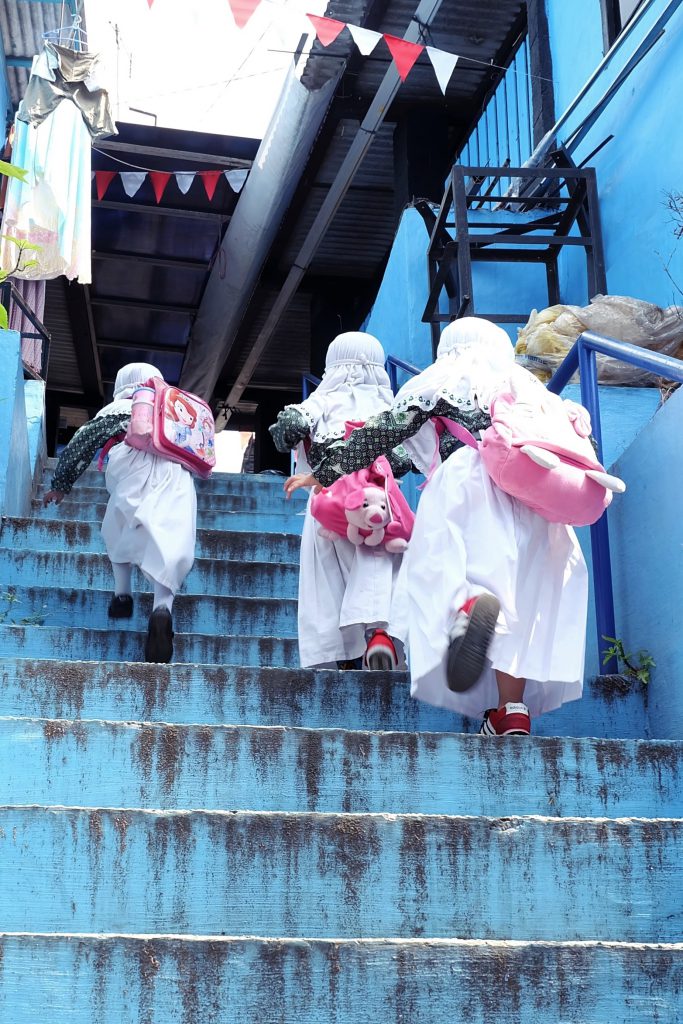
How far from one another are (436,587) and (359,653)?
44.8 inches

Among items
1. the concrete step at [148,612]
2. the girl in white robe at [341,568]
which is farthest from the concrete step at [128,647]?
the concrete step at [148,612]

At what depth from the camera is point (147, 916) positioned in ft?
8.25

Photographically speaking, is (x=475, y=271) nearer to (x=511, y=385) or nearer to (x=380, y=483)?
(x=380, y=483)

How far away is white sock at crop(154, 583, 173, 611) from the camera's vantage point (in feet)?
16.3

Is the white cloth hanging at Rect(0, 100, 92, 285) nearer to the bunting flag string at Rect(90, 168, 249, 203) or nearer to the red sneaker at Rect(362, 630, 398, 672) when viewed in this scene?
the bunting flag string at Rect(90, 168, 249, 203)

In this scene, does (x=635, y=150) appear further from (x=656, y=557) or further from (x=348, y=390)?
(x=656, y=557)

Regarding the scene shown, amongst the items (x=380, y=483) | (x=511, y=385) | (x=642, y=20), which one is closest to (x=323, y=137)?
(x=642, y=20)

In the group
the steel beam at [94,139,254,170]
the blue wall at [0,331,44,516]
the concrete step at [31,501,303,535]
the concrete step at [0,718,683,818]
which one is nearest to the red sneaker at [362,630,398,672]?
the concrete step at [0,718,683,818]

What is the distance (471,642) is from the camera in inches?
131

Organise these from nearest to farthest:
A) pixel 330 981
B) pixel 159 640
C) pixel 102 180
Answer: pixel 330 981
pixel 159 640
pixel 102 180

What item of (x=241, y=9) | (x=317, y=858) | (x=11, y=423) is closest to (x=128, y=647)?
(x=11, y=423)

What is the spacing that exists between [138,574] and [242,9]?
4.55 m

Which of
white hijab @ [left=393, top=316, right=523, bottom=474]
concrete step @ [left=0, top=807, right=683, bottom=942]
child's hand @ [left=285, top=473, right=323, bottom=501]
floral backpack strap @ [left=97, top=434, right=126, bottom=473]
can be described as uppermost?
floral backpack strap @ [left=97, top=434, right=126, bottom=473]

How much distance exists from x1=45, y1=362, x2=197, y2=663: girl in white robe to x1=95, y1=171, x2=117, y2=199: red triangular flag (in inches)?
265
